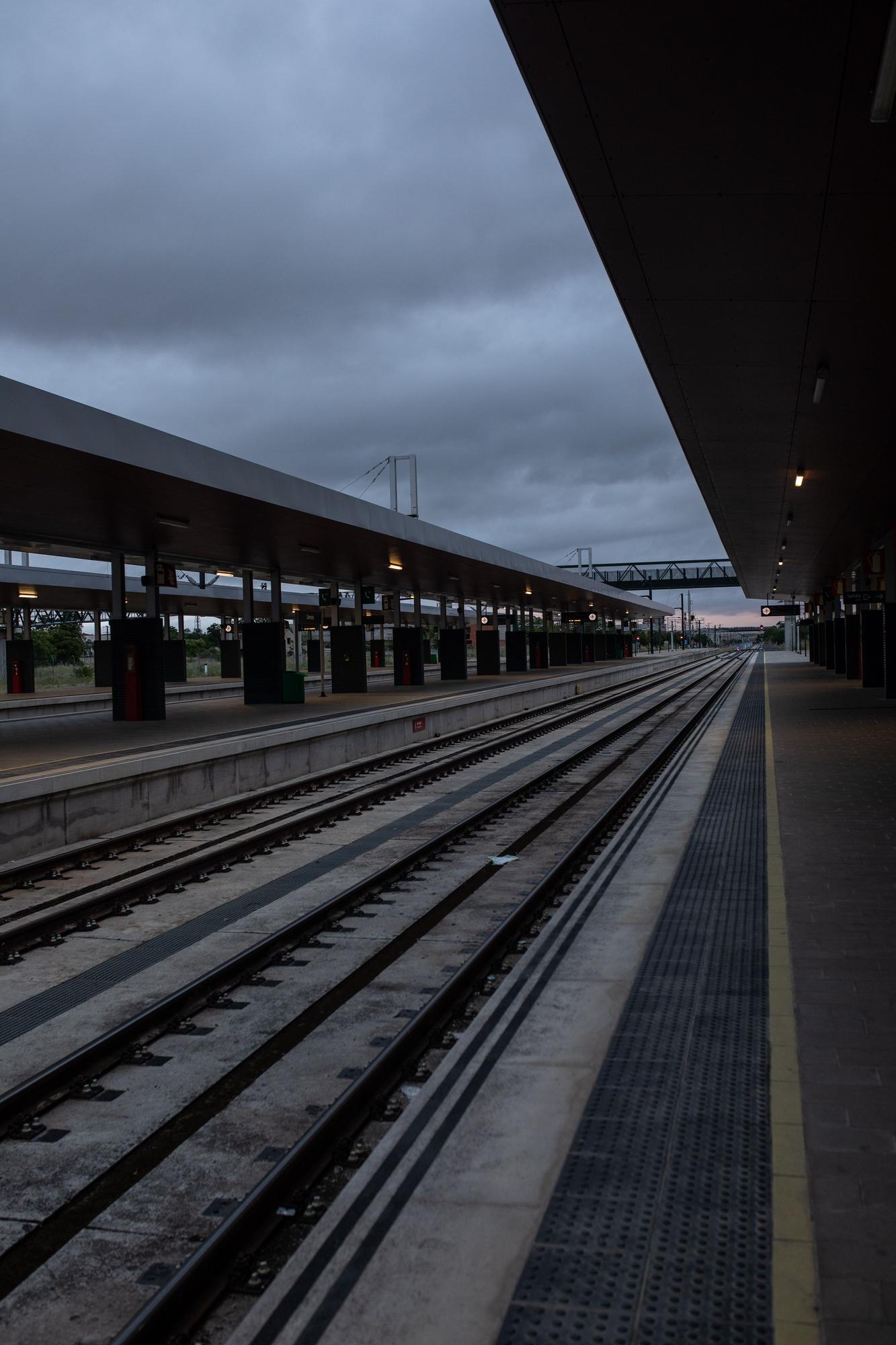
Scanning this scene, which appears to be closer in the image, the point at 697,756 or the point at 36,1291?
the point at 36,1291

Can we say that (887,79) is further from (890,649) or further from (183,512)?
(890,649)

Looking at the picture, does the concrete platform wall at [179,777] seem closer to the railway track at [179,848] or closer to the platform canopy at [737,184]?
the railway track at [179,848]

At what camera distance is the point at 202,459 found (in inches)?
580

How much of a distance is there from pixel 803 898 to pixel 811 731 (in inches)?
523

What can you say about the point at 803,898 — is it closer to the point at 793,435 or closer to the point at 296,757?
the point at 793,435

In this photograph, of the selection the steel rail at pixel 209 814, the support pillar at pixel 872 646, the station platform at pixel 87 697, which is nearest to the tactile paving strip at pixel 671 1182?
the steel rail at pixel 209 814

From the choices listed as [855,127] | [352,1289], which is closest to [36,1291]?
[352,1289]

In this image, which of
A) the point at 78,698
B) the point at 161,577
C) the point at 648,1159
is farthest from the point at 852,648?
the point at 648,1159

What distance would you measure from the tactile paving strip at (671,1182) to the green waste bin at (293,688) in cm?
2205

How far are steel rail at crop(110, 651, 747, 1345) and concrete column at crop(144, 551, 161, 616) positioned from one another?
18082mm

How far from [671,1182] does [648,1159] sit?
186mm

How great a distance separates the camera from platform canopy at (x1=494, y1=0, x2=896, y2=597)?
521 centimetres

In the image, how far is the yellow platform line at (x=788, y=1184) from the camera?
2.92 metres

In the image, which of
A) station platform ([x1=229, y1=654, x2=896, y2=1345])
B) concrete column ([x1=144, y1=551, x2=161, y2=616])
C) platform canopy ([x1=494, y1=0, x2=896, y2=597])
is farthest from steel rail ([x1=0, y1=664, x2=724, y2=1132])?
concrete column ([x1=144, y1=551, x2=161, y2=616])
